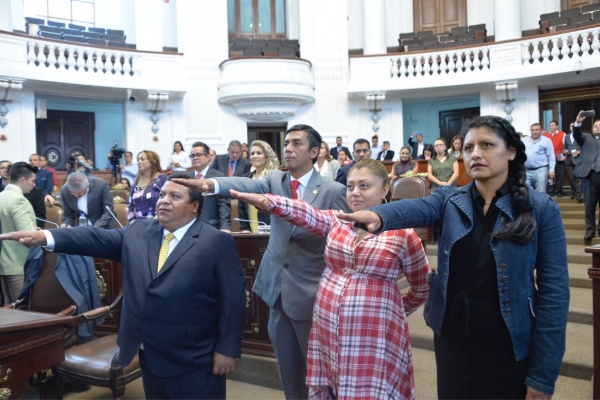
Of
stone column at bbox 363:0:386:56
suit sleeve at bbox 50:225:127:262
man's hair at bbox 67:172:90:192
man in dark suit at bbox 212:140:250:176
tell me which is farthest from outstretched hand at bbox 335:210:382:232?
stone column at bbox 363:0:386:56

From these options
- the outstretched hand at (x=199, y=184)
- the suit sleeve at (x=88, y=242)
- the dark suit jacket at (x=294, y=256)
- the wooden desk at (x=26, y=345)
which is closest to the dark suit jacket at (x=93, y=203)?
the wooden desk at (x=26, y=345)

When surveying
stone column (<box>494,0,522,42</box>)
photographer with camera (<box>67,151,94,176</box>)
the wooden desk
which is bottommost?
the wooden desk

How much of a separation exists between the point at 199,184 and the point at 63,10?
1250 cm

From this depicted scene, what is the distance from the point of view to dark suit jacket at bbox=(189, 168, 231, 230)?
3770 mm

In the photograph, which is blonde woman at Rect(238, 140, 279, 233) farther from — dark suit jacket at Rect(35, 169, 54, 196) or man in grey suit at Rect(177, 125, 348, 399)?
dark suit jacket at Rect(35, 169, 54, 196)

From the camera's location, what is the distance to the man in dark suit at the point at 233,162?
16.9 ft

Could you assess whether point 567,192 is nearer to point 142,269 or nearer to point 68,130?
point 142,269

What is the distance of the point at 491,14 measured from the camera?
12.1 meters

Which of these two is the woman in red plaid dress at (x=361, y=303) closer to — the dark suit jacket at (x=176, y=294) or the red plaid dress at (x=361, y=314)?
the red plaid dress at (x=361, y=314)

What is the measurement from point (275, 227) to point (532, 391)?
1.10 m

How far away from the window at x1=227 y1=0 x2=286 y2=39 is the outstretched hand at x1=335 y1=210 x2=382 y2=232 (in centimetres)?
1198

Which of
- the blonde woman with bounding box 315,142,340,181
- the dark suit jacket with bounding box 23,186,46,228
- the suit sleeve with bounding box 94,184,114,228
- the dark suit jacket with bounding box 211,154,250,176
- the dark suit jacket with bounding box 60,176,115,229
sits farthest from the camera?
the blonde woman with bounding box 315,142,340,181

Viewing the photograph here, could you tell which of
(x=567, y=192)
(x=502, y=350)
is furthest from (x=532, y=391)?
(x=567, y=192)

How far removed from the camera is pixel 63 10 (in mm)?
12023
